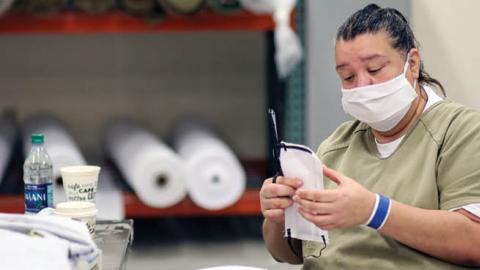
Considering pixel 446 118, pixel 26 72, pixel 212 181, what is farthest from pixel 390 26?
pixel 26 72

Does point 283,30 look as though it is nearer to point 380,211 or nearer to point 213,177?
point 213,177

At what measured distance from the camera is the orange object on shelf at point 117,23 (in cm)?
246

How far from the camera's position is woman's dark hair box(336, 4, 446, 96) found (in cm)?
150

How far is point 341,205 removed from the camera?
1.35m

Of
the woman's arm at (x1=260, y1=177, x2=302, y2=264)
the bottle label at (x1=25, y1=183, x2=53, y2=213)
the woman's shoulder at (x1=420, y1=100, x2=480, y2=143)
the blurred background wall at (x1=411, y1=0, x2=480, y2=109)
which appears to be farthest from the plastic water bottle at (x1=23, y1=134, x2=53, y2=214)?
the blurred background wall at (x1=411, y1=0, x2=480, y2=109)

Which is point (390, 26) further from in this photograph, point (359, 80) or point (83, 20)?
point (83, 20)

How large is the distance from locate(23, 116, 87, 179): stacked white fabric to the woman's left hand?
44.8 inches

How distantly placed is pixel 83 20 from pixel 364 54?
1.26 meters

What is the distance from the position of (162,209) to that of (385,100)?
121 centimetres

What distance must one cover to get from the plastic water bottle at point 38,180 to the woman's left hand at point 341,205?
0.57 m

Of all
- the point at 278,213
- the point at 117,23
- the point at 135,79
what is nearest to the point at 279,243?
the point at 278,213

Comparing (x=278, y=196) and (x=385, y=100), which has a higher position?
(x=385, y=100)

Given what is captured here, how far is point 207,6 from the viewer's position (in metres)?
2.53

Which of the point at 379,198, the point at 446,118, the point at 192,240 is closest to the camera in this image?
the point at 379,198
